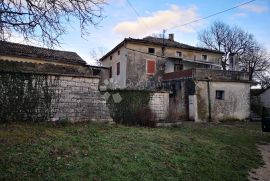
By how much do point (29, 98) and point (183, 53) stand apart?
22561 millimetres

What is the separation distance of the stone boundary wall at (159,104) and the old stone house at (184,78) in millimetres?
418

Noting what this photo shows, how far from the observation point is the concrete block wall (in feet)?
37.9

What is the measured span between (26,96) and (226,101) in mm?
16183

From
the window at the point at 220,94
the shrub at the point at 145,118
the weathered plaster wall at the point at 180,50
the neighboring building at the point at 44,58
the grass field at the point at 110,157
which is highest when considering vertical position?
the weathered plaster wall at the point at 180,50

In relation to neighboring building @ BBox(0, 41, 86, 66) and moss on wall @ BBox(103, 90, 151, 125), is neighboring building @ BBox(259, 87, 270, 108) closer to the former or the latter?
moss on wall @ BBox(103, 90, 151, 125)

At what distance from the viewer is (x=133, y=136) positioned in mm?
9648

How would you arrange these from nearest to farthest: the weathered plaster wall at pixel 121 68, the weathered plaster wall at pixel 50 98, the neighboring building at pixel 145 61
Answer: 1. the weathered plaster wall at pixel 50 98
2. the neighboring building at pixel 145 61
3. the weathered plaster wall at pixel 121 68

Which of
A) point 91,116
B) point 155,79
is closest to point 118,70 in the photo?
point 155,79

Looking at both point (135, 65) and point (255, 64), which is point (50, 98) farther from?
point (255, 64)

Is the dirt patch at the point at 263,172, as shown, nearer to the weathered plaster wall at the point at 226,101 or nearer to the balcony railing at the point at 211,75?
the weathered plaster wall at the point at 226,101

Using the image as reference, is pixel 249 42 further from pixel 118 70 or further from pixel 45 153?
pixel 45 153

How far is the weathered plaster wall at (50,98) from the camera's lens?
33.8ft

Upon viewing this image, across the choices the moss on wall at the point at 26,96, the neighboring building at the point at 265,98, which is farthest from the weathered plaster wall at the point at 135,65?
the moss on wall at the point at 26,96

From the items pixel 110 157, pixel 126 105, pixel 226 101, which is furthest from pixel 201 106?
pixel 110 157
